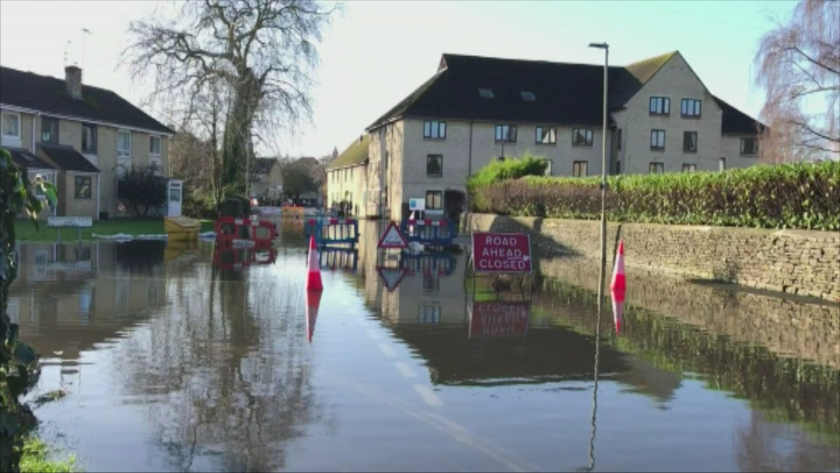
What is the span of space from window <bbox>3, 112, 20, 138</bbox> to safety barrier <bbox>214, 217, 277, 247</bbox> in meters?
15.5

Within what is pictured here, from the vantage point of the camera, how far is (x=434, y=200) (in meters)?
58.8

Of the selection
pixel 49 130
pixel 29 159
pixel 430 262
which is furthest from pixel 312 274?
pixel 49 130

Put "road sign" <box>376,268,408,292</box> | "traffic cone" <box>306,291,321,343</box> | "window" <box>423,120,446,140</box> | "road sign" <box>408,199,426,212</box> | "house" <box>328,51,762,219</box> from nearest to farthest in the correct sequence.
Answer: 1. "traffic cone" <box>306,291,321,343</box>
2. "road sign" <box>376,268,408,292</box>
3. "road sign" <box>408,199,426,212</box>
4. "window" <box>423,120,446,140</box>
5. "house" <box>328,51,762,219</box>

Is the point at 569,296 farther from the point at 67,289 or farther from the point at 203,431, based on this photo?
the point at 203,431

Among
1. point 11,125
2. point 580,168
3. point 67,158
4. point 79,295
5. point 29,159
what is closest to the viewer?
point 79,295

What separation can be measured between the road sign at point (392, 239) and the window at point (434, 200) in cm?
3292

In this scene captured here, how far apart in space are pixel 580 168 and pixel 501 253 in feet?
146

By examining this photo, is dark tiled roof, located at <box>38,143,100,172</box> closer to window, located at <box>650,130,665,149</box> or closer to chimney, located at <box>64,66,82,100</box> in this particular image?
chimney, located at <box>64,66,82,100</box>

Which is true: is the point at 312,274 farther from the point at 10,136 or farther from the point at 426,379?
the point at 10,136

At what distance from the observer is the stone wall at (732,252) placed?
52.1 ft

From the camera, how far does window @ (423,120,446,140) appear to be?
5756 centimetres

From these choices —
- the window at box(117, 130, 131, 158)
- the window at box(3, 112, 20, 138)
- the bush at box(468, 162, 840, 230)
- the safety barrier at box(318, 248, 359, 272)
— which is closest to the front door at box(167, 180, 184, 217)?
the window at box(117, 130, 131, 158)

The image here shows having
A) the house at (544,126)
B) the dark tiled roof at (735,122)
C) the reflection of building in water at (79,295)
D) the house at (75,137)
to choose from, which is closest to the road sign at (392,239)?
the reflection of building in water at (79,295)

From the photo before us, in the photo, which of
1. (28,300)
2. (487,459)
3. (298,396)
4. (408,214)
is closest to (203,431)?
(298,396)
